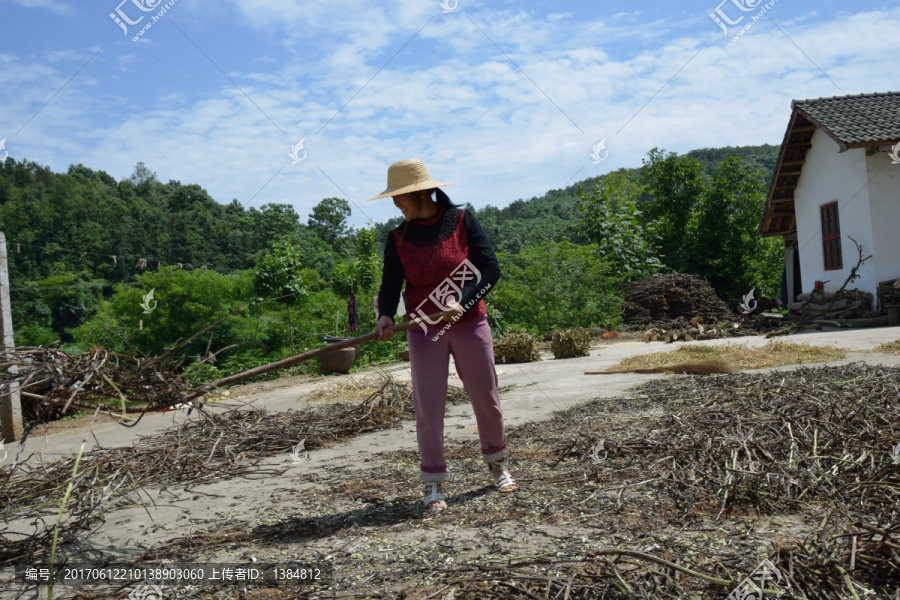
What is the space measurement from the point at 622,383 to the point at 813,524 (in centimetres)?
526

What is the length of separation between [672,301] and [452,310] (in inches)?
664

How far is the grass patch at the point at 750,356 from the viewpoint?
28.5 ft

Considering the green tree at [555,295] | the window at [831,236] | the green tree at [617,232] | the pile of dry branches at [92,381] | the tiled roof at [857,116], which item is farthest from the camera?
the green tree at [617,232]

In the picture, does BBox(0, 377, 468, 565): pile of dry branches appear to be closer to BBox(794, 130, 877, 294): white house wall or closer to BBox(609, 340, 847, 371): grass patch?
BBox(609, 340, 847, 371): grass patch

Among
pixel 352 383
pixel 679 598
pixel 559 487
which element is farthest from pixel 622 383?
pixel 679 598

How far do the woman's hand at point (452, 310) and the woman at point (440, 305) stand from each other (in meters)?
0.01

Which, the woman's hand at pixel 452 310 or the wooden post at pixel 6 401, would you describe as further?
the wooden post at pixel 6 401

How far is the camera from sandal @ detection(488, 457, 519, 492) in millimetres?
3740

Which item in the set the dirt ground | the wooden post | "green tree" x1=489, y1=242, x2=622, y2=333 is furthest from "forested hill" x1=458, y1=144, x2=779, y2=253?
the dirt ground

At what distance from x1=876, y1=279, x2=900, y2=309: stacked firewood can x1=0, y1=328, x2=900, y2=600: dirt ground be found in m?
11.1

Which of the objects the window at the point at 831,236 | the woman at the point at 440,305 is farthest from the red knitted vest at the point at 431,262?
the window at the point at 831,236

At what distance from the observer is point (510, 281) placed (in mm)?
19250

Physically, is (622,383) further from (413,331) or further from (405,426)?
(413,331)

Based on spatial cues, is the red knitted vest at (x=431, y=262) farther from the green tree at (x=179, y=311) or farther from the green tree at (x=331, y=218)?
the green tree at (x=331, y=218)
